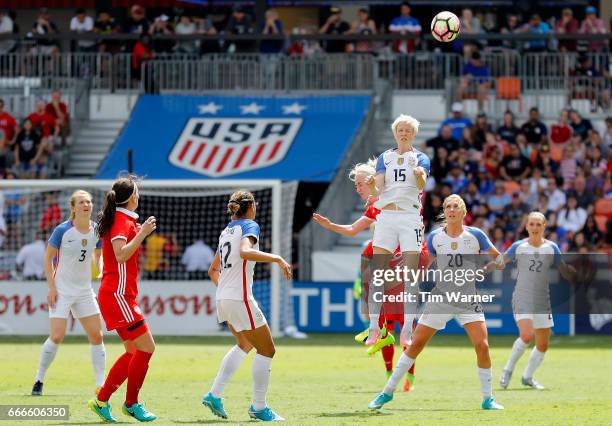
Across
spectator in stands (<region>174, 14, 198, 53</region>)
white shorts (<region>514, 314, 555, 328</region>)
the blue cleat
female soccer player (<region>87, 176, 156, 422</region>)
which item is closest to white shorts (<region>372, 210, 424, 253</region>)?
the blue cleat

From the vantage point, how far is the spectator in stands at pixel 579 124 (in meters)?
Answer: 29.8

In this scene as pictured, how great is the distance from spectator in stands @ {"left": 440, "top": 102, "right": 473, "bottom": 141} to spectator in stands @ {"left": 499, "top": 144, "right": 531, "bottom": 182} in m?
1.32

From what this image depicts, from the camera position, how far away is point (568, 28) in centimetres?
3195

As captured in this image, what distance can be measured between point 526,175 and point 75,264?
581 inches

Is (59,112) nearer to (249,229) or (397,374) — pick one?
(397,374)

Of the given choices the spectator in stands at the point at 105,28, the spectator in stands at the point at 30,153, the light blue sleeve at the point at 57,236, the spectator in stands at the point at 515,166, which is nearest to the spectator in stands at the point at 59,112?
the spectator in stands at the point at 30,153

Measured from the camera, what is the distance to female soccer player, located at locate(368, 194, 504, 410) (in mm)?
13422

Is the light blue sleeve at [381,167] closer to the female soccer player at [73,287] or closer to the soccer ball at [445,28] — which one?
the female soccer player at [73,287]

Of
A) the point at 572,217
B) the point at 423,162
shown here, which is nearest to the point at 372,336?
the point at 423,162

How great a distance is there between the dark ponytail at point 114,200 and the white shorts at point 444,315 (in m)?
3.01

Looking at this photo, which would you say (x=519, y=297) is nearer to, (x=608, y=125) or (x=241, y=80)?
(x=608, y=125)

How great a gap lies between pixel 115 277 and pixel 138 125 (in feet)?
63.5

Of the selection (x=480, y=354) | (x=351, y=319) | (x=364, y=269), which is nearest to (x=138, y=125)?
(x=351, y=319)

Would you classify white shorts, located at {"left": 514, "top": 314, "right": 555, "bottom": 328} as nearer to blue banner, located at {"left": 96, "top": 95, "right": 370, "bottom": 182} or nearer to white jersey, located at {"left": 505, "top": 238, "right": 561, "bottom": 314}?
white jersey, located at {"left": 505, "top": 238, "right": 561, "bottom": 314}
